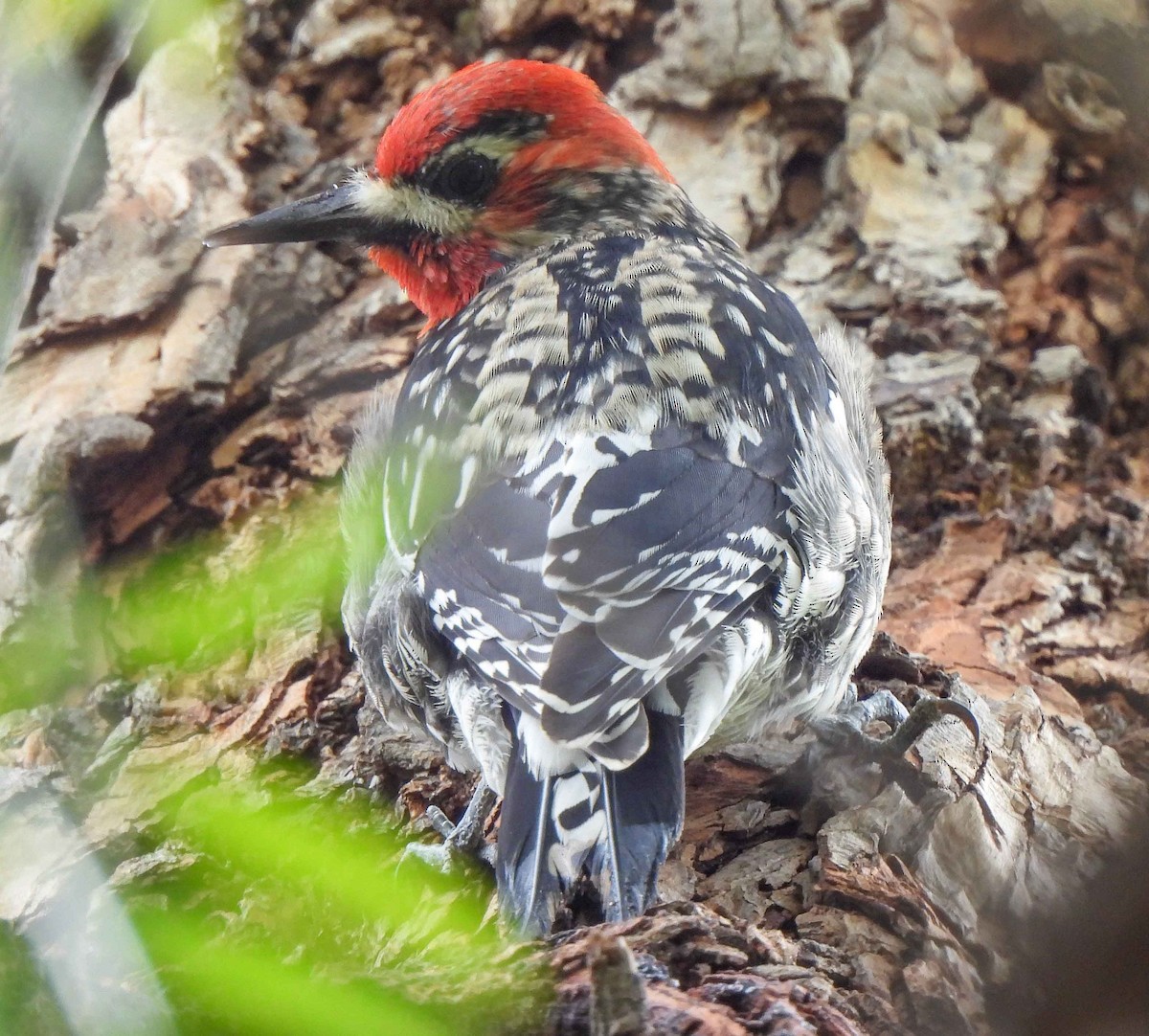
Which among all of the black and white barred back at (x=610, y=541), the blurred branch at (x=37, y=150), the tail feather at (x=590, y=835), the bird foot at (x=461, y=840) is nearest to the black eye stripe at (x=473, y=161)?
the black and white barred back at (x=610, y=541)

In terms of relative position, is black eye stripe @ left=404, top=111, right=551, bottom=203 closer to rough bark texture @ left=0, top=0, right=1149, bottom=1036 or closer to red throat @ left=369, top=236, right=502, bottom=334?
red throat @ left=369, top=236, right=502, bottom=334

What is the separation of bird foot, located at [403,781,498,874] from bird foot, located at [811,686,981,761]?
63cm

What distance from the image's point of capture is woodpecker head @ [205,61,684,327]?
2875 millimetres

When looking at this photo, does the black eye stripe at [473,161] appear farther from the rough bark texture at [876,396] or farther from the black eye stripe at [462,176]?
the rough bark texture at [876,396]

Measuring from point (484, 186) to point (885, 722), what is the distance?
1.61m

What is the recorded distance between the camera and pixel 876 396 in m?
2.89

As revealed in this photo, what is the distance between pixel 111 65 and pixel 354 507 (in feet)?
3.61

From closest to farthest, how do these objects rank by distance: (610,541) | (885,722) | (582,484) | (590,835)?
1. (590,835)
2. (610,541)
3. (582,484)
4. (885,722)

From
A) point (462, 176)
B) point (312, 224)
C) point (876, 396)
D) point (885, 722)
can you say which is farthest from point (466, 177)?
point (885, 722)

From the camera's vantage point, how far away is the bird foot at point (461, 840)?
200 centimetres

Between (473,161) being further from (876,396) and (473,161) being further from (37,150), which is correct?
(37,150)

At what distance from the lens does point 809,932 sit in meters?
1.69

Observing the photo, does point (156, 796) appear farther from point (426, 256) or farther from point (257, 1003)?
point (426, 256)

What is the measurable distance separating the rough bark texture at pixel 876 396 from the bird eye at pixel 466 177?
397mm
